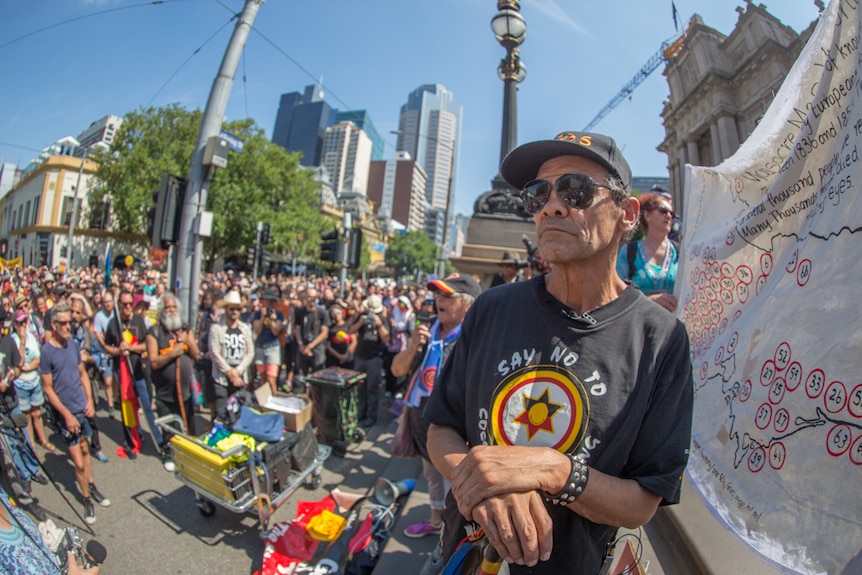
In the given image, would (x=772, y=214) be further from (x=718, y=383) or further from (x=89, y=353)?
(x=89, y=353)

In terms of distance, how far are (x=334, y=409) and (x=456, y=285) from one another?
303cm

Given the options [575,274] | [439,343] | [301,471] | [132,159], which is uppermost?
[132,159]

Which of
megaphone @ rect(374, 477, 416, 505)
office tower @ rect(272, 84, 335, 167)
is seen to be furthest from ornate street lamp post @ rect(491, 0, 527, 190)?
office tower @ rect(272, 84, 335, 167)

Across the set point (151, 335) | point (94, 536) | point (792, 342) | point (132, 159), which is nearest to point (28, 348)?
point (151, 335)

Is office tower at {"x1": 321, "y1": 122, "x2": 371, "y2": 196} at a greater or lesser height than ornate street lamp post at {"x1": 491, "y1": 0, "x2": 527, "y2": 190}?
greater

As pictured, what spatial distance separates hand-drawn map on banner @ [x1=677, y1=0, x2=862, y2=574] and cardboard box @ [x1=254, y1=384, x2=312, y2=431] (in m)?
4.20

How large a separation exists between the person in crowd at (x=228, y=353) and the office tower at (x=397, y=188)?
133m

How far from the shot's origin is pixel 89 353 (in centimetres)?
709

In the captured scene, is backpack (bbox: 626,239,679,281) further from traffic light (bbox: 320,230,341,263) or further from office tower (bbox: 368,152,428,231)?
office tower (bbox: 368,152,428,231)

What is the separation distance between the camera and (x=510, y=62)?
30.6ft

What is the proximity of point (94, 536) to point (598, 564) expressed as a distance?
419 cm

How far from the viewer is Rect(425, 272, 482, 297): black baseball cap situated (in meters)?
3.31

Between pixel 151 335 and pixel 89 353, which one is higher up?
pixel 151 335

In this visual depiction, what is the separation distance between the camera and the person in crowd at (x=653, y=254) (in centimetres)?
273
